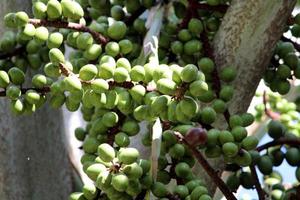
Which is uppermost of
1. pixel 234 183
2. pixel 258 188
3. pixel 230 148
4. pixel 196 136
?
pixel 196 136

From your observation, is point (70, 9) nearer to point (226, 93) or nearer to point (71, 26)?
point (71, 26)

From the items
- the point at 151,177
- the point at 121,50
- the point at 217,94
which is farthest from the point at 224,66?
the point at 151,177

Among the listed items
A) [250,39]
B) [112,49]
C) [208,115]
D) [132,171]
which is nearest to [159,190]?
[132,171]

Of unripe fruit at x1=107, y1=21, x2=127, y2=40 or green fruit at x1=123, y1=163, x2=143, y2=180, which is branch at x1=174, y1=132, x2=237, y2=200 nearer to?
green fruit at x1=123, y1=163, x2=143, y2=180

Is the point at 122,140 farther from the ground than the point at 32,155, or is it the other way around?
the point at 122,140

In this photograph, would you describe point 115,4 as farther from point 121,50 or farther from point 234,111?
point 234,111

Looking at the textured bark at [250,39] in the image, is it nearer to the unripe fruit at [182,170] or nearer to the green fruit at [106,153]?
the unripe fruit at [182,170]

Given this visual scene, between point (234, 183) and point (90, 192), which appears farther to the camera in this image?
point (234, 183)

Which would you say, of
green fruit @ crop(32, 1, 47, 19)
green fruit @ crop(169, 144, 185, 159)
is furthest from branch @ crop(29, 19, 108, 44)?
green fruit @ crop(169, 144, 185, 159)
